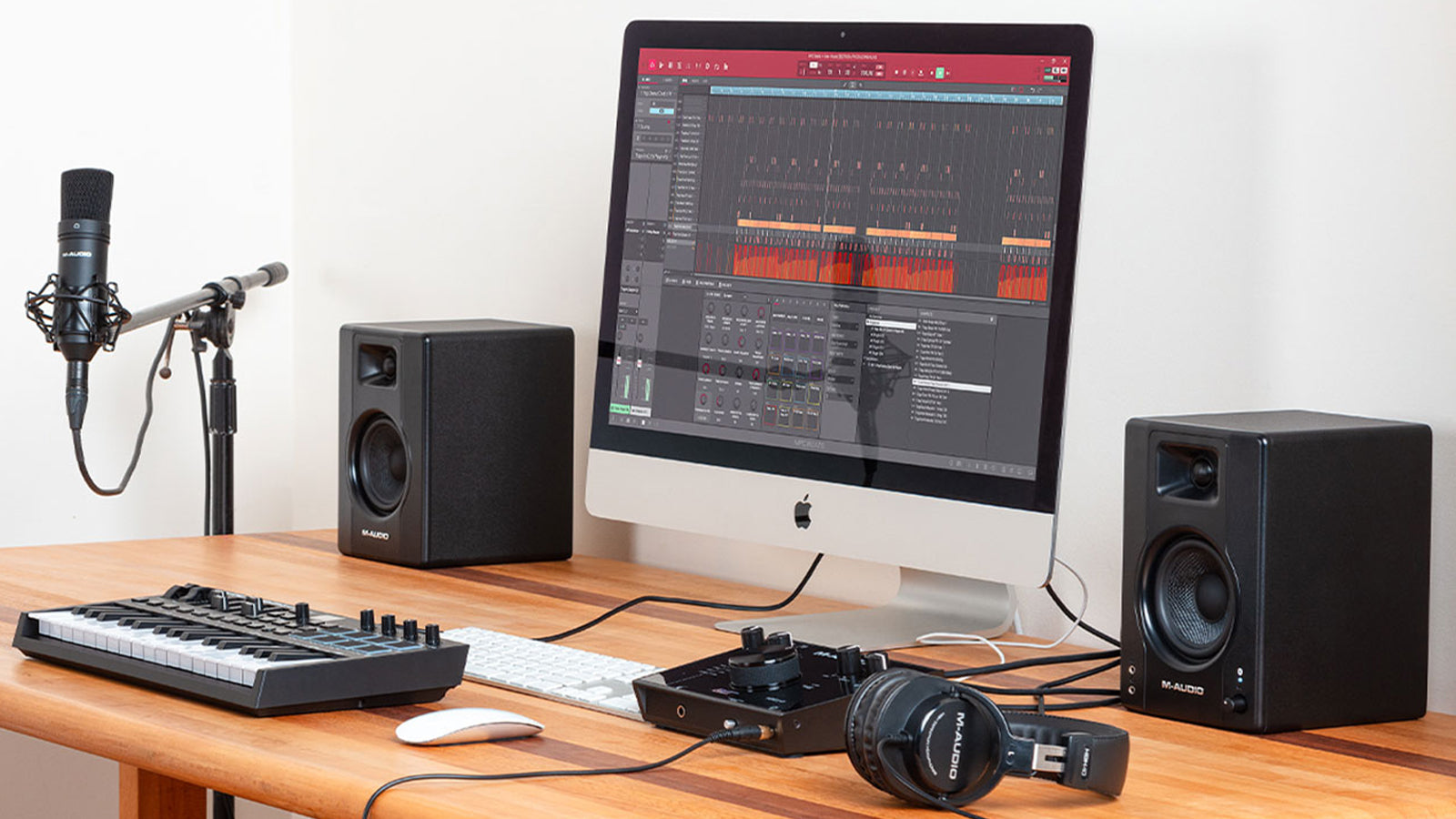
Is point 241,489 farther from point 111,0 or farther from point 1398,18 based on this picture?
point 1398,18

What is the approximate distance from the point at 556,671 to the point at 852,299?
0.41 metres

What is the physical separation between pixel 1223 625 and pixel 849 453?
373 millimetres

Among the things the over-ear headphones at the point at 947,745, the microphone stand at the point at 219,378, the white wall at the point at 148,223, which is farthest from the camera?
the white wall at the point at 148,223

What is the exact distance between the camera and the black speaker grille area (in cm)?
119

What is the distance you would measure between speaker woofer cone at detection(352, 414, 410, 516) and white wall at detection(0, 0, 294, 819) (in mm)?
548

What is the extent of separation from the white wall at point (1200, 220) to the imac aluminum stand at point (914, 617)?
0.40 feet

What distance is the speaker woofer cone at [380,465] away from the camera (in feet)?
5.90

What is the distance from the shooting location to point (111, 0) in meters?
2.16

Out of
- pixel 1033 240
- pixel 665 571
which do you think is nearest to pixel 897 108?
pixel 1033 240

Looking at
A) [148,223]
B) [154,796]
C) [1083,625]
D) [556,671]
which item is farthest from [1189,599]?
[148,223]

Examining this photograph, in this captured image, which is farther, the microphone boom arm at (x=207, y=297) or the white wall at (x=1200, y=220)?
the microphone boom arm at (x=207, y=297)

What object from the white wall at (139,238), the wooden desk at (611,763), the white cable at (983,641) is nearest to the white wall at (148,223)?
the white wall at (139,238)

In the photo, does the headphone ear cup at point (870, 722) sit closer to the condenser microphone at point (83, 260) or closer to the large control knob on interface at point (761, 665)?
the large control knob on interface at point (761, 665)

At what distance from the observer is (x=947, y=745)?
94cm
